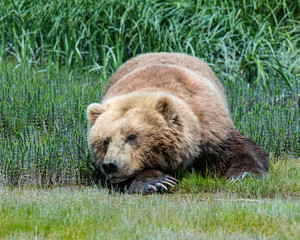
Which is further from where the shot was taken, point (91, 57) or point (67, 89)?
point (91, 57)

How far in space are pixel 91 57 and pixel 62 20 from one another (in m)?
0.87

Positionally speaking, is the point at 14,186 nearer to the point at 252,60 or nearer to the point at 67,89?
the point at 67,89

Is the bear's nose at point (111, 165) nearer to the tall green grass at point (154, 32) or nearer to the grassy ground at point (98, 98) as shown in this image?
the grassy ground at point (98, 98)

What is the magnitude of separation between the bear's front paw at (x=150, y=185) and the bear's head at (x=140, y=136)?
0.09 metres

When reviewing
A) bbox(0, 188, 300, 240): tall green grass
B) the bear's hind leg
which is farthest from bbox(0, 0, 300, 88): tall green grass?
bbox(0, 188, 300, 240): tall green grass

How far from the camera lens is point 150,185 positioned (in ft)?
14.1

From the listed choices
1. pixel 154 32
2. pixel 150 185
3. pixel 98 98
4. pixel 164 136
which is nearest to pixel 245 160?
pixel 164 136

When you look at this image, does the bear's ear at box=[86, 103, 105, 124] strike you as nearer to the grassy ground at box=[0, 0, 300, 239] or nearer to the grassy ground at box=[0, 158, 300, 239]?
the grassy ground at box=[0, 0, 300, 239]

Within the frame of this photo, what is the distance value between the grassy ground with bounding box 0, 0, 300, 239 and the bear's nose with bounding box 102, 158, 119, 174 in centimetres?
21

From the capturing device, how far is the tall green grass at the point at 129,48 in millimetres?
6387

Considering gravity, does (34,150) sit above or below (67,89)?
above

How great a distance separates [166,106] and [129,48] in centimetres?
454

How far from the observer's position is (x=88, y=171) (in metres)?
4.94

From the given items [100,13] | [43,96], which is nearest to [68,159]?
[43,96]
